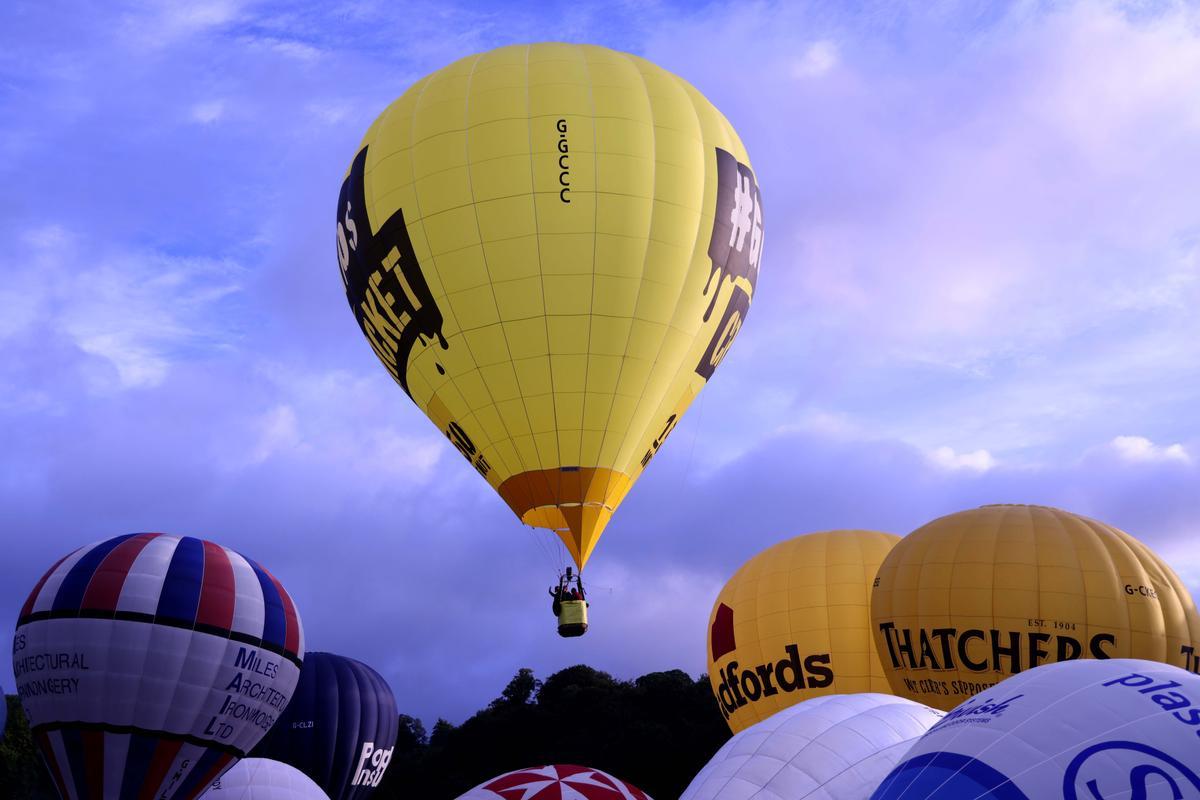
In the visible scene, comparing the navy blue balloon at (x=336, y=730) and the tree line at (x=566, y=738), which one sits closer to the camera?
the navy blue balloon at (x=336, y=730)

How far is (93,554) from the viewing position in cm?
2089

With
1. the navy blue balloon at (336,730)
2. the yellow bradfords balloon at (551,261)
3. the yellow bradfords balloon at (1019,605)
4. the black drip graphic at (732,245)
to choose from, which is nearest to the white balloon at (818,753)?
the yellow bradfords balloon at (1019,605)

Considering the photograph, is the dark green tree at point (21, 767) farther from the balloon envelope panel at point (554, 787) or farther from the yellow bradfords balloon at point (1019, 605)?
the yellow bradfords balloon at point (1019, 605)

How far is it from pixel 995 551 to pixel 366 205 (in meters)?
9.25

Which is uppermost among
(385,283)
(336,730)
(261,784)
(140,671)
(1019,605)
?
(385,283)

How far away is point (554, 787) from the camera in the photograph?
14789 millimetres

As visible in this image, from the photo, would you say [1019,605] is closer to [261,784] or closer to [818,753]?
[818,753]

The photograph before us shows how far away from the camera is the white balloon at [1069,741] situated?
707cm

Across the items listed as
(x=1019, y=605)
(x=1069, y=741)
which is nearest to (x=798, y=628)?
(x=1019, y=605)

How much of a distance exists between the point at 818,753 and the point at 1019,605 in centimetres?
755

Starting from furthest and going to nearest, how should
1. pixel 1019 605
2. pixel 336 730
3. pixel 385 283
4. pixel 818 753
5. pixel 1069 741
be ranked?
pixel 336 730
pixel 385 283
pixel 1019 605
pixel 818 753
pixel 1069 741

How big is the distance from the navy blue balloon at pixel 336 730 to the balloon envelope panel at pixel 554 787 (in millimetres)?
14263

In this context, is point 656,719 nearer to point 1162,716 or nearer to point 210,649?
point 210,649

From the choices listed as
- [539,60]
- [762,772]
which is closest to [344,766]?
[539,60]
